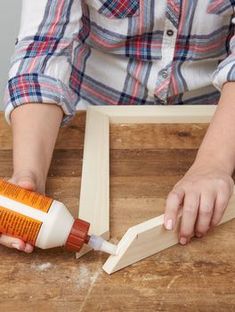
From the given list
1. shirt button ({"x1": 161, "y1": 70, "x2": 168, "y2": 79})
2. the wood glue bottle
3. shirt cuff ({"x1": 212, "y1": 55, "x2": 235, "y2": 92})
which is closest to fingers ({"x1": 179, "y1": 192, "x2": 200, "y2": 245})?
the wood glue bottle

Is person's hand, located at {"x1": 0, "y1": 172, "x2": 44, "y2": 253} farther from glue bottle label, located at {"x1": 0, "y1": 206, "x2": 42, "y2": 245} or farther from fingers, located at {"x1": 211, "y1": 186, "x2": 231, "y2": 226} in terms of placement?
fingers, located at {"x1": 211, "y1": 186, "x2": 231, "y2": 226}

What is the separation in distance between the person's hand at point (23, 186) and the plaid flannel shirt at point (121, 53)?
14 cm

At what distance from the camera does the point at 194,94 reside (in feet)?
3.19

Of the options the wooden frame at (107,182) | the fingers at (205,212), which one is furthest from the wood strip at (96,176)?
the fingers at (205,212)

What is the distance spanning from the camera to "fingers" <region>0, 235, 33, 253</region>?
0.58 m

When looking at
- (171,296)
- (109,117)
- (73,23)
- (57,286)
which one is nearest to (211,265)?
(171,296)

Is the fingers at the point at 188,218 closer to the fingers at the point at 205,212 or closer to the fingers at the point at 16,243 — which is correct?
the fingers at the point at 205,212

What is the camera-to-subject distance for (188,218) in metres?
0.61

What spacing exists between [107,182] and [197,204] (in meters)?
0.14

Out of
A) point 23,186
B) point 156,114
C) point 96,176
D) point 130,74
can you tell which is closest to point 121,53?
point 130,74

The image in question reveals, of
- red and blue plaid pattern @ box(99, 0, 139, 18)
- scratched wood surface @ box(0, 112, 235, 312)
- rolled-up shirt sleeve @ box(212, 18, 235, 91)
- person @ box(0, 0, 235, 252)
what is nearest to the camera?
scratched wood surface @ box(0, 112, 235, 312)

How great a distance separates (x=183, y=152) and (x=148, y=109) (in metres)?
0.12

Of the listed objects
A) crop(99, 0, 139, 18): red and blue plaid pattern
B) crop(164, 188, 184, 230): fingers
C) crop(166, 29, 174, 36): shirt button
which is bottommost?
crop(164, 188, 184, 230): fingers

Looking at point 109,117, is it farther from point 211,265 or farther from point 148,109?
point 211,265
